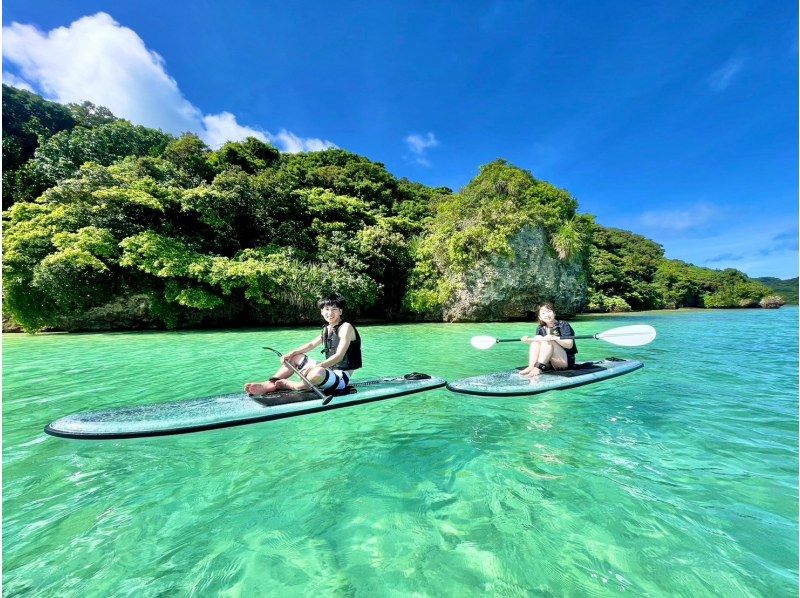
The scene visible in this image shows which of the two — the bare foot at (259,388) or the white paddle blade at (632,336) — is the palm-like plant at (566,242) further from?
the bare foot at (259,388)

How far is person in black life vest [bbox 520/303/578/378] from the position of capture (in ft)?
19.0

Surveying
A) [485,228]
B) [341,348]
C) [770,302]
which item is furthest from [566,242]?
[770,302]

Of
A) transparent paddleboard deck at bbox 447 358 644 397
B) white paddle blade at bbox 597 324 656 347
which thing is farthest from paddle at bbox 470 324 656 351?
transparent paddleboard deck at bbox 447 358 644 397

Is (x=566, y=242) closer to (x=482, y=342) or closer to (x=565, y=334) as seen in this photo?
(x=482, y=342)

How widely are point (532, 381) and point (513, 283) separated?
1467cm

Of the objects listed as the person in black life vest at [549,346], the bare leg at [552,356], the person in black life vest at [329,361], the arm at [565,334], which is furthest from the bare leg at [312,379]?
the arm at [565,334]

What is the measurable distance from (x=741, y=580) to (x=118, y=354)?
12235 mm

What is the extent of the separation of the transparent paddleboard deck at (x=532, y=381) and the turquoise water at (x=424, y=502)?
0.21 m

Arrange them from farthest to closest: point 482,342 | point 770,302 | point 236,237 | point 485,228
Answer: point 770,302
point 236,237
point 485,228
point 482,342

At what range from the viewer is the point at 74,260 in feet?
45.1

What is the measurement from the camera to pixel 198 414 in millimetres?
3811

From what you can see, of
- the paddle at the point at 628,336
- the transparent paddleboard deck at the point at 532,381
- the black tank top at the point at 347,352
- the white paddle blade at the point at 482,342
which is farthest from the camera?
the white paddle blade at the point at 482,342

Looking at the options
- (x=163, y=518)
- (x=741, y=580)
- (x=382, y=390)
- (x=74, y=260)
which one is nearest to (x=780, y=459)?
(x=741, y=580)

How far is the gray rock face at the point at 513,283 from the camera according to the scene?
19078mm
